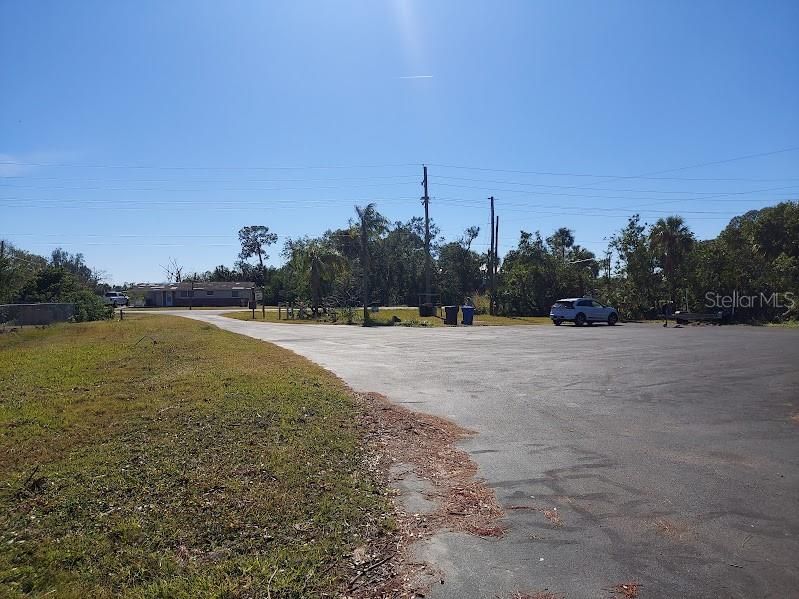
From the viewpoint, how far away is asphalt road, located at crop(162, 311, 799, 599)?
4.13 meters

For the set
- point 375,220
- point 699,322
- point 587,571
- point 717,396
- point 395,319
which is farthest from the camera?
point 375,220

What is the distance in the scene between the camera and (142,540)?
4387 millimetres

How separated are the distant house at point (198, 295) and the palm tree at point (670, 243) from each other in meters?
62.6

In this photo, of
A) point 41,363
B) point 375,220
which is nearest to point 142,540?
point 41,363

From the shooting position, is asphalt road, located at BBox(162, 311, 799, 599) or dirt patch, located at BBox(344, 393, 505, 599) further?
asphalt road, located at BBox(162, 311, 799, 599)

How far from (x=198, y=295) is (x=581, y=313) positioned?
70457mm

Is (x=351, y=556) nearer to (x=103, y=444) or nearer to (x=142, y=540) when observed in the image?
(x=142, y=540)

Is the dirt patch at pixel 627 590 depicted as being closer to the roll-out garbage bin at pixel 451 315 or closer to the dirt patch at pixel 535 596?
the dirt patch at pixel 535 596

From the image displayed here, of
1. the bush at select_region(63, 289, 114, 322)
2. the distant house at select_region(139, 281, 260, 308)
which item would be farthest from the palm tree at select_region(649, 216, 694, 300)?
the distant house at select_region(139, 281, 260, 308)

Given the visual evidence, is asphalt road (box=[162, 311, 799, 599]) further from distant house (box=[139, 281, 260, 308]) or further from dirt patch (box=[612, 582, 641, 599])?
distant house (box=[139, 281, 260, 308])

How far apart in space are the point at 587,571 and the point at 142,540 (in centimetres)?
321

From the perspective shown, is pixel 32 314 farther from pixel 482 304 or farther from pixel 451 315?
pixel 482 304

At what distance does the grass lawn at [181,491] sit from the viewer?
3918mm

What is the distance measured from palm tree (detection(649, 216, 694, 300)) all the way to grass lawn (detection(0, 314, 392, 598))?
4220 centimetres
